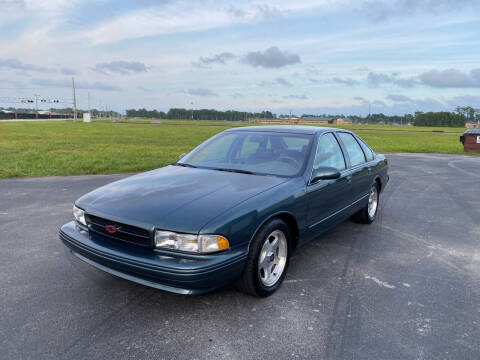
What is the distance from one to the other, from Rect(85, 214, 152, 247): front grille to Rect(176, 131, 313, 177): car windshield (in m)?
1.34

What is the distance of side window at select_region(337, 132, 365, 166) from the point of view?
466 centimetres

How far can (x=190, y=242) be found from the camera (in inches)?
101

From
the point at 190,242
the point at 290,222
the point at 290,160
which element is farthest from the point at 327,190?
the point at 190,242

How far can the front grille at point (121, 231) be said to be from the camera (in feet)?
8.70

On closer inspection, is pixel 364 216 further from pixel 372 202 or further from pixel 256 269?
pixel 256 269

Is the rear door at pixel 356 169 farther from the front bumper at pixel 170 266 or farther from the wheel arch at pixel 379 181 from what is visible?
the front bumper at pixel 170 266

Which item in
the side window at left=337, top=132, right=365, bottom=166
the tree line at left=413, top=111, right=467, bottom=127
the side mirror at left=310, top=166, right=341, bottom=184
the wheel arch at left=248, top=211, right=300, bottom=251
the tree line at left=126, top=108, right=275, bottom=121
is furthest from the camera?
the tree line at left=126, top=108, right=275, bottom=121

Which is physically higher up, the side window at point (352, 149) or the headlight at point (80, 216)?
the side window at point (352, 149)

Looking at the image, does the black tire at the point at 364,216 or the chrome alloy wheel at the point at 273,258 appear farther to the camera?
the black tire at the point at 364,216

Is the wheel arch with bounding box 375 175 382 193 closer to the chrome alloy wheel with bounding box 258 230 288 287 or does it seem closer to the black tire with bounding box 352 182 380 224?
the black tire with bounding box 352 182 380 224

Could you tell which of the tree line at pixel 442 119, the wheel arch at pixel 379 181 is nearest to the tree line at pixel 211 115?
the tree line at pixel 442 119

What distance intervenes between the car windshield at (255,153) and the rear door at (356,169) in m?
0.84

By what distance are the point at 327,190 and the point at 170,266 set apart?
6.48 feet

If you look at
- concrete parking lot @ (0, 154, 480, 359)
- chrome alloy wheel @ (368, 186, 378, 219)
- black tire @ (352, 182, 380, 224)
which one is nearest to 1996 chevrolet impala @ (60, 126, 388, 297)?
concrete parking lot @ (0, 154, 480, 359)
